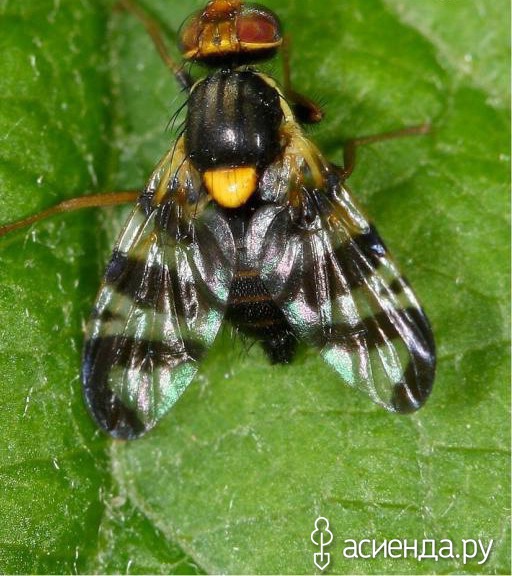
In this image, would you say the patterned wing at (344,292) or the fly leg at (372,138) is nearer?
the patterned wing at (344,292)

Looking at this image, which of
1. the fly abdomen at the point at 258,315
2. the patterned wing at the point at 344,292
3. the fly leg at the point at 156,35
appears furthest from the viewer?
the fly leg at the point at 156,35

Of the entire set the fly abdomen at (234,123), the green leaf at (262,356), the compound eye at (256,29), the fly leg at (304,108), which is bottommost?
the green leaf at (262,356)

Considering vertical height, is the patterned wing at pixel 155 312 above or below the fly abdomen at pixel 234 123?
below

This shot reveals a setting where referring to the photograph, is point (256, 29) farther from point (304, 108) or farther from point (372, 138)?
point (372, 138)

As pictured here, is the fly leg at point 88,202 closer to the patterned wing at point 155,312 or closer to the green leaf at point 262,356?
the green leaf at point 262,356

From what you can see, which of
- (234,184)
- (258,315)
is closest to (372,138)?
(234,184)

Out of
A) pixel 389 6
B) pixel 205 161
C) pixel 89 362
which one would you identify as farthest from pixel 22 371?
pixel 389 6

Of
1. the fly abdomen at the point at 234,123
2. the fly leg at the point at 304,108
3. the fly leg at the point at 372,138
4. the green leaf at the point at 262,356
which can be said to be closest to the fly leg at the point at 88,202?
the green leaf at the point at 262,356
